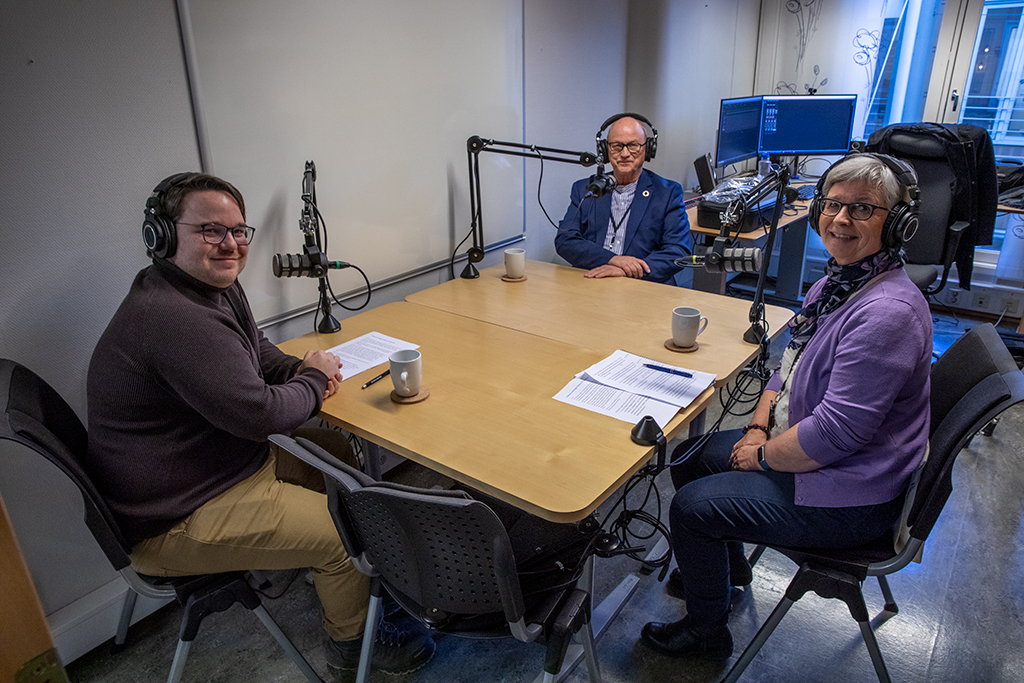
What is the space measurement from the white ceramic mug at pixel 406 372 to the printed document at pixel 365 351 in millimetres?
237

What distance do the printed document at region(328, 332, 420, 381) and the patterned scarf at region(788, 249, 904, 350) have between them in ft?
3.64

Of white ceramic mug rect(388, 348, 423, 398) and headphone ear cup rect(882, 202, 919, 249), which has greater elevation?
headphone ear cup rect(882, 202, 919, 249)

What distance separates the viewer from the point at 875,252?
1.54 meters

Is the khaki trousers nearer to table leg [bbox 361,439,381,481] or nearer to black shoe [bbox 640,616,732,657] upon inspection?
table leg [bbox 361,439,381,481]

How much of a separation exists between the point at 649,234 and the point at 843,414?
5.18 feet

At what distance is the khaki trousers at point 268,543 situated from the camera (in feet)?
5.02

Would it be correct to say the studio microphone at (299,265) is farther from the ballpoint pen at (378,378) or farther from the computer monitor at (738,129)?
the computer monitor at (738,129)

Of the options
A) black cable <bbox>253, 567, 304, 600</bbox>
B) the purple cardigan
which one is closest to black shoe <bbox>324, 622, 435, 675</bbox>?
black cable <bbox>253, 567, 304, 600</bbox>

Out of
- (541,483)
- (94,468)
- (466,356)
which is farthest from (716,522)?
(94,468)

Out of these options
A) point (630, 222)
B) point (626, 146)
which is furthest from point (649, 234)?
point (626, 146)

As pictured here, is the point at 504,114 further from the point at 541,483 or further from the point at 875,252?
the point at 541,483

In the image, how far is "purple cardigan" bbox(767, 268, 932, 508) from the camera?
55.7 inches

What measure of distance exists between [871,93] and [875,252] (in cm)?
349

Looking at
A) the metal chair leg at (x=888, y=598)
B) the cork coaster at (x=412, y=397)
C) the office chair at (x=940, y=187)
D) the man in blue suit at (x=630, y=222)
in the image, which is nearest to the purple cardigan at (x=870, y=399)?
the metal chair leg at (x=888, y=598)
